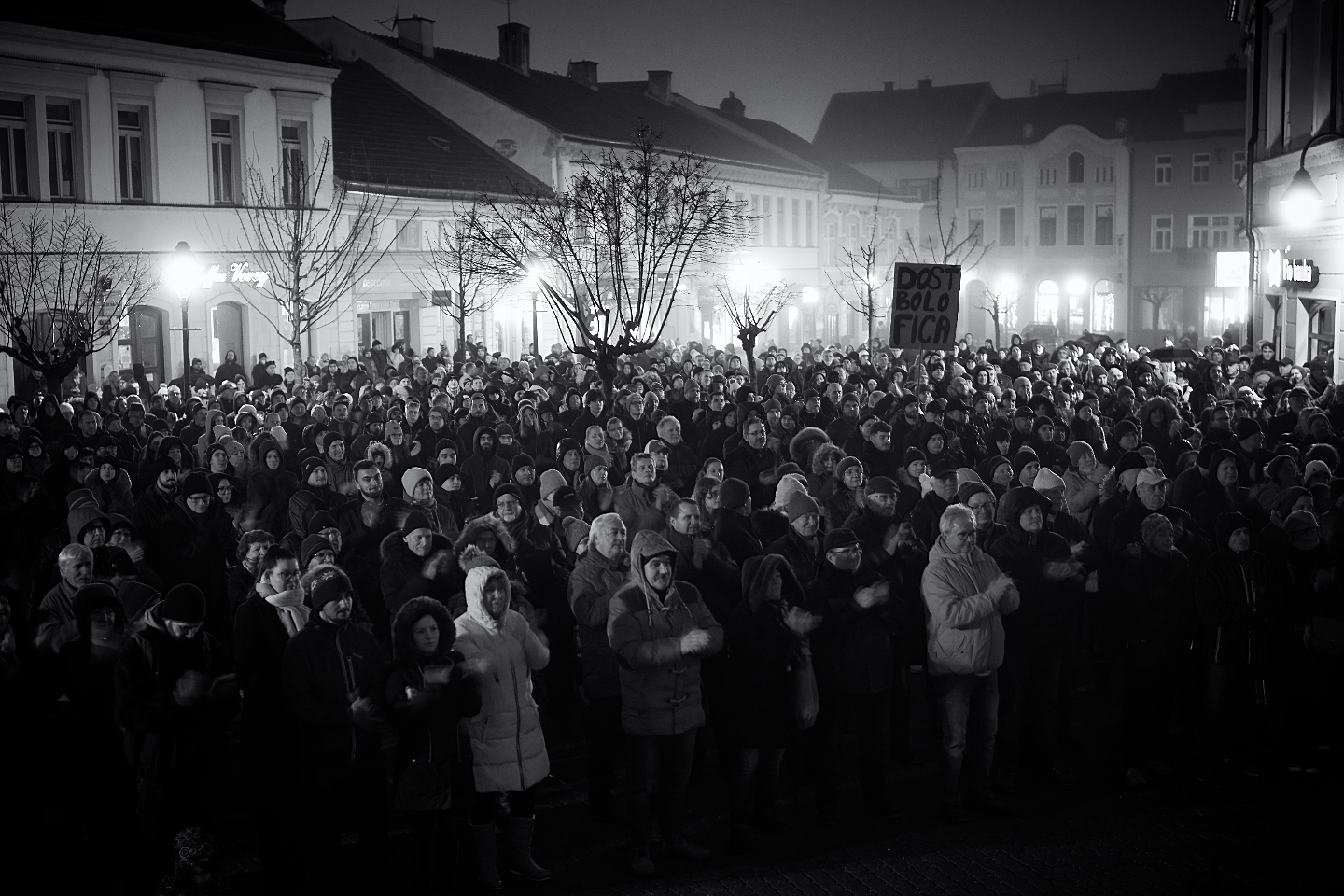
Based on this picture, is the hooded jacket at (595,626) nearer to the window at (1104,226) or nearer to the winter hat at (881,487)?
the winter hat at (881,487)

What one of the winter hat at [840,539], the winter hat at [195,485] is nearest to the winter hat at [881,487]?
the winter hat at [840,539]

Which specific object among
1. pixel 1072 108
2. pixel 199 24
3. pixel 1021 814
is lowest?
pixel 1021 814

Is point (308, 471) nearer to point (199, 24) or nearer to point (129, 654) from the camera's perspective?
point (129, 654)

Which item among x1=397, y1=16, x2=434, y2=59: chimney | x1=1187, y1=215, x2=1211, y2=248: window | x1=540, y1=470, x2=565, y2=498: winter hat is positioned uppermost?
x1=397, y1=16, x2=434, y2=59: chimney

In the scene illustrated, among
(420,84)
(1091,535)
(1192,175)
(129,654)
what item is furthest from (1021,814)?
(1192,175)

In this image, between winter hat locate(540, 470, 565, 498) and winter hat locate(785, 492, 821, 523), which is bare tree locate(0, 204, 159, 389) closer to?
winter hat locate(540, 470, 565, 498)

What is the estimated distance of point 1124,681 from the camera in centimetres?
877

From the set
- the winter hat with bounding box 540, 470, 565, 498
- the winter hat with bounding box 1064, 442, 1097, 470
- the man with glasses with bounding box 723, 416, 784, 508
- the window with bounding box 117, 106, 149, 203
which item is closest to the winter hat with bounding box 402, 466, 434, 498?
the winter hat with bounding box 540, 470, 565, 498

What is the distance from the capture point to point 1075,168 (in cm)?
6850

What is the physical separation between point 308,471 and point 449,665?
17.5 ft

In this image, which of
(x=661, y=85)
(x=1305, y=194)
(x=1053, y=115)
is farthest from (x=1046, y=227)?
(x=1305, y=194)

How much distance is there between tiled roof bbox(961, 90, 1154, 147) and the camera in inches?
2749

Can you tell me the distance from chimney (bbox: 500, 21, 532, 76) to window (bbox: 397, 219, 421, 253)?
50.9ft

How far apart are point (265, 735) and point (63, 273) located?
23552 mm
